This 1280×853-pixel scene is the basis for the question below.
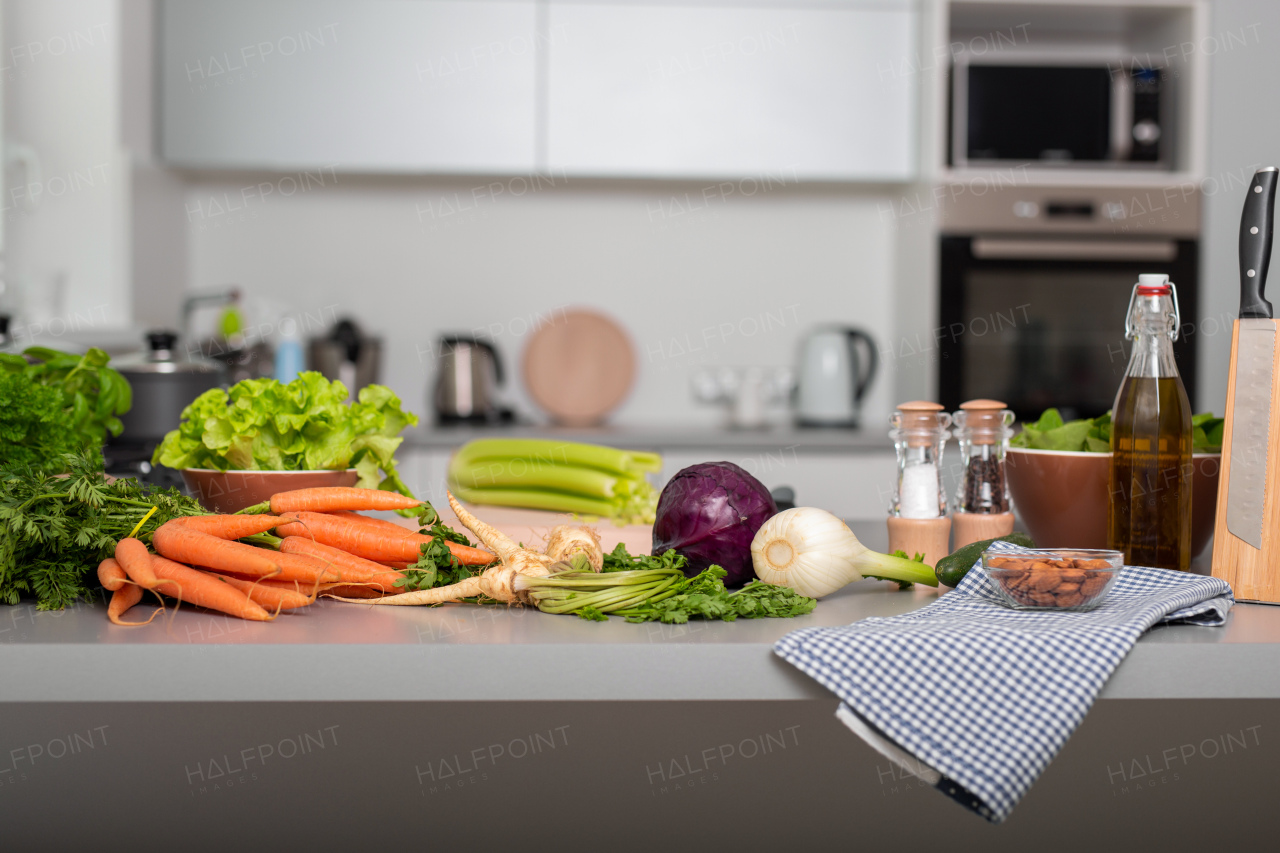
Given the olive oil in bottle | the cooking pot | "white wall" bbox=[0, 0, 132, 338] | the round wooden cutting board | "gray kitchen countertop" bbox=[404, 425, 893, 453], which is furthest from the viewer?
the round wooden cutting board

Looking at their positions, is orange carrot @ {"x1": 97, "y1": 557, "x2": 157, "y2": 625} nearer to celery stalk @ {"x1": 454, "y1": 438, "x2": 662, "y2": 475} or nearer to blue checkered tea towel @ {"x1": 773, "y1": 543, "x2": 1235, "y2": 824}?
blue checkered tea towel @ {"x1": 773, "y1": 543, "x2": 1235, "y2": 824}

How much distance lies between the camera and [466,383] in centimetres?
310

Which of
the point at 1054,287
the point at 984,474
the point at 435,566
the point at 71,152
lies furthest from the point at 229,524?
the point at 1054,287

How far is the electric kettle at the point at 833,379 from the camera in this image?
3.08 meters

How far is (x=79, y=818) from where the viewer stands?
1.10 meters

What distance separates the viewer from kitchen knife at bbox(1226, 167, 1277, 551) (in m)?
0.83

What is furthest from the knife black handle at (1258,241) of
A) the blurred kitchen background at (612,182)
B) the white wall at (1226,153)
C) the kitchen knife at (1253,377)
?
the white wall at (1226,153)

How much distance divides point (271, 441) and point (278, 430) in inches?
0.8

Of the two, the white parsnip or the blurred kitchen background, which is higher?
the blurred kitchen background

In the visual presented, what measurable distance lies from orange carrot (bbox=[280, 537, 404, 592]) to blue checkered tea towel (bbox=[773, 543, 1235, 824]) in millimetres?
321

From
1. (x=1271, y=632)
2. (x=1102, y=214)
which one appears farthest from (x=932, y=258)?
(x=1271, y=632)

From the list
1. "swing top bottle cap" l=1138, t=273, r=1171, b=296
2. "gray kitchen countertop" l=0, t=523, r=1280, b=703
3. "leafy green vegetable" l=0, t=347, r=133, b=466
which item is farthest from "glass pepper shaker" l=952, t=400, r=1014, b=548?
"leafy green vegetable" l=0, t=347, r=133, b=466

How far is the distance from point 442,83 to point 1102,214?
185 centimetres

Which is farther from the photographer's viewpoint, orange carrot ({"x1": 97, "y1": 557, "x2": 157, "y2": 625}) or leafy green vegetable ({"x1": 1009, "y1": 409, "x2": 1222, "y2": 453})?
leafy green vegetable ({"x1": 1009, "y1": 409, "x2": 1222, "y2": 453})
